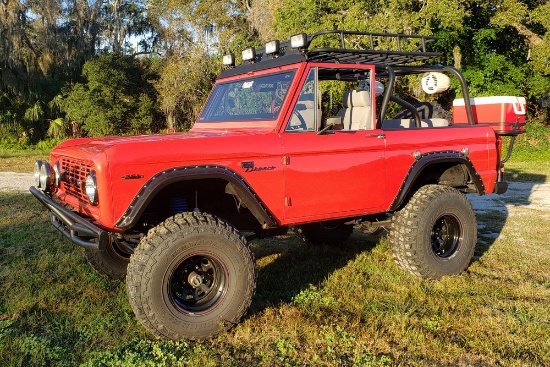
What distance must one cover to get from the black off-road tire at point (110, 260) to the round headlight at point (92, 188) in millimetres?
1363

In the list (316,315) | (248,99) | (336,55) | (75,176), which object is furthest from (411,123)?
(75,176)

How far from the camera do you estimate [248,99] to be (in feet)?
15.9

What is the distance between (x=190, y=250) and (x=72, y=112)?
24.0m

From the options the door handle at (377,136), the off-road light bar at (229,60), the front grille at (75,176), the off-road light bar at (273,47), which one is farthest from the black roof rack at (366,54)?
the front grille at (75,176)

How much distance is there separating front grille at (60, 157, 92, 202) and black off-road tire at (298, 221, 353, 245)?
280 cm

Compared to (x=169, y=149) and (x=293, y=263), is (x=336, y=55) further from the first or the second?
(x=293, y=263)

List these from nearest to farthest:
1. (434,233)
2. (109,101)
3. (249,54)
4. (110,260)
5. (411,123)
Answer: (110,260), (249,54), (434,233), (411,123), (109,101)

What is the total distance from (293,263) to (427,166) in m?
1.81

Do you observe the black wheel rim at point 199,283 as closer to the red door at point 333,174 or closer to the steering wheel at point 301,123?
the red door at point 333,174

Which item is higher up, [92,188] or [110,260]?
[92,188]

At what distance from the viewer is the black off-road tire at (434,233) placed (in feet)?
16.0

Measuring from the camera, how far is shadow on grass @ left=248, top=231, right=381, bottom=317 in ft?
15.0

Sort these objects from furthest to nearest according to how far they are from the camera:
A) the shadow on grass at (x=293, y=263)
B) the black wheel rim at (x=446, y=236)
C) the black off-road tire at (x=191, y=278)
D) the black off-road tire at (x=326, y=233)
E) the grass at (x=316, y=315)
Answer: the black off-road tire at (x=326, y=233) < the black wheel rim at (x=446, y=236) < the shadow on grass at (x=293, y=263) < the black off-road tire at (x=191, y=278) < the grass at (x=316, y=315)

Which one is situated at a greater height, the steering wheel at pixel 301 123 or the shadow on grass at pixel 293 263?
the steering wheel at pixel 301 123
